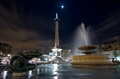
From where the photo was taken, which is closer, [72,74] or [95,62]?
[72,74]

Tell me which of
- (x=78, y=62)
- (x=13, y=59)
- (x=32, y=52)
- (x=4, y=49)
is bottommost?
(x=78, y=62)

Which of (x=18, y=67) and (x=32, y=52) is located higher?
(x=32, y=52)

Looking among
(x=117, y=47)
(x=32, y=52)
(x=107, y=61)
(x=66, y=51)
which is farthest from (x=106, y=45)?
(x=32, y=52)

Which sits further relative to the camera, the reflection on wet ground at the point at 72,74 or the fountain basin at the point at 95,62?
the fountain basin at the point at 95,62

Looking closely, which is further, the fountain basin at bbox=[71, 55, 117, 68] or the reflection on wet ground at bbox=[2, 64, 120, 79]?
the fountain basin at bbox=[71, 55, 117, 68]

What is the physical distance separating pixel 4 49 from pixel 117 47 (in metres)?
68.3

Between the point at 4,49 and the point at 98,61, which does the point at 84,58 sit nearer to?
the point at 98,61

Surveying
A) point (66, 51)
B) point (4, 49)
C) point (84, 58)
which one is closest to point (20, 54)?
point (84, 58)

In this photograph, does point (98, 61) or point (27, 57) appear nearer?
point (27, 57)

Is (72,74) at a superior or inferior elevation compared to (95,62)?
inferior

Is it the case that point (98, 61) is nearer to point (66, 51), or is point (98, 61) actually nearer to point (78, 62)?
point (78, 62)

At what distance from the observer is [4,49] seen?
192 feet

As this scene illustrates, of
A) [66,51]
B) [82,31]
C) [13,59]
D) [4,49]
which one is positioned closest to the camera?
[13,59]

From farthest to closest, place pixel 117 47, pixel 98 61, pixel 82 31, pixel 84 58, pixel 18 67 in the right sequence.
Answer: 1. pixel 117 47
2. pixel 82 31
3. pixel 84 58
4. pixel 98 61
5. pixel 18 67
